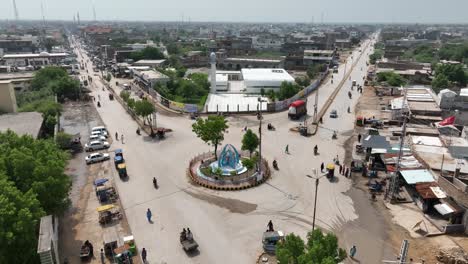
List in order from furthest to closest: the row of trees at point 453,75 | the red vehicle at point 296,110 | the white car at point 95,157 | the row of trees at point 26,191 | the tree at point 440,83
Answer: the row of trees at point 453,75 → the tree at point 440,83 → the red vehicle at point 296,110 → the white car at point 95,157 → the row of trees at point 26,191

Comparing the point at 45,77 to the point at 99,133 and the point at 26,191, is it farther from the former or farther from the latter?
the point at 26,191

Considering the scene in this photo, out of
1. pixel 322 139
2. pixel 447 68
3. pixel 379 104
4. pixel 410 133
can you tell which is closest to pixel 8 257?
pixel 322 139

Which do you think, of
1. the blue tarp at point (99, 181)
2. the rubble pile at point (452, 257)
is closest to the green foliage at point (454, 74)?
the rubble pile at point (452, 257)

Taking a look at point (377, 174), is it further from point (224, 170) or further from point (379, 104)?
point (379, 104)

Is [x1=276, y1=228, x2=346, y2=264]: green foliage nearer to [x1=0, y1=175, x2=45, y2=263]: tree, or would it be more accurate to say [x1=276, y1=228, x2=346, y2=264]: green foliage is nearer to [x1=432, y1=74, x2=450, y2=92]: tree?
[x1=0, y1=175, x2=45, y2=263]: tree

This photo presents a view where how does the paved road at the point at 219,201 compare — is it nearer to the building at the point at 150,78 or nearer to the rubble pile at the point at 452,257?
the rubble pile at the point at 452,257

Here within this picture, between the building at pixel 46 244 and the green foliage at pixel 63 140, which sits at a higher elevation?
the building at pixel 46 244

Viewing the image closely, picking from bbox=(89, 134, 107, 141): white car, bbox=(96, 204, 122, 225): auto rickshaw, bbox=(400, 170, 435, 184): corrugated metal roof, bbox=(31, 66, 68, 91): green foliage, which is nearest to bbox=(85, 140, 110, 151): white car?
bbox=(89, 134, 107, 141): white car
